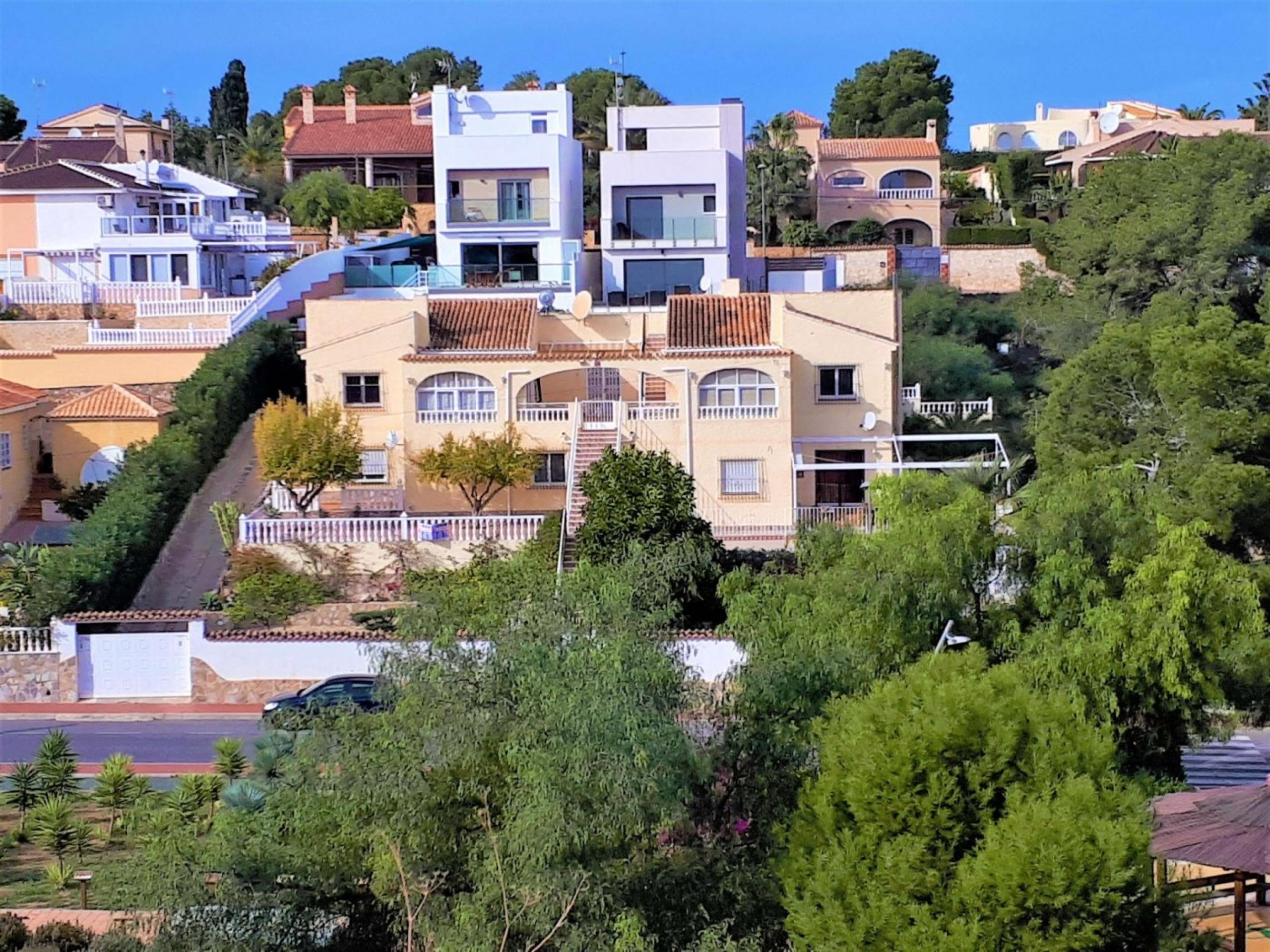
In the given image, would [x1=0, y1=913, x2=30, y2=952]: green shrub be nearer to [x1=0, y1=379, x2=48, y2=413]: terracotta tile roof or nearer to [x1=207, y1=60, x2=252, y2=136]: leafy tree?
[x1=0, y1=379, x2=48, y2=413]: terracotta tile roof

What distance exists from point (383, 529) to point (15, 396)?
32.6ft

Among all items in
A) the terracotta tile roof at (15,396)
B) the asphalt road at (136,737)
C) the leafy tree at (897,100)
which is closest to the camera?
the asphalt road at (136,737)

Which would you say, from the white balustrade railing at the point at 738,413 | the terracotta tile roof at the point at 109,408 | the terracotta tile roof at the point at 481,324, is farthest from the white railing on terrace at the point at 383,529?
the terracotta tile roof at the point at 109,408

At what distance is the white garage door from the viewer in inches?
1234

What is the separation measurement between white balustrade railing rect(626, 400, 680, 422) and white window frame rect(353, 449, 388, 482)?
217 inches

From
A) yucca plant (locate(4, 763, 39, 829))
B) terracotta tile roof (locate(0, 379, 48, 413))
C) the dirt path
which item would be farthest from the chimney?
yucca plant (locate(4, 763, 39, 829))

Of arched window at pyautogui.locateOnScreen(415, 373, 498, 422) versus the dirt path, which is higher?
arched window at pyautogui.locateOnScreen(415, 373, 498, 422)

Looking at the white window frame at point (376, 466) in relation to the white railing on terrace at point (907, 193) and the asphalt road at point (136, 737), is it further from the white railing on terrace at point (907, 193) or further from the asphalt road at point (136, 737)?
the white railing on terrace at point (907, 193)

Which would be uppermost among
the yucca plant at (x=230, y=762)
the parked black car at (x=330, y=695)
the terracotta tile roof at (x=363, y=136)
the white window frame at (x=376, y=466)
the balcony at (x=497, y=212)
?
the terracotta tile roof at (x=363, y=136)

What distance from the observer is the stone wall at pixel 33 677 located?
31.2 metres

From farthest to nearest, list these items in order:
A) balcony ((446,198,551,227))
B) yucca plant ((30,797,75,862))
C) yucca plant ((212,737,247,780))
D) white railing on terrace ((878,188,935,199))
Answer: white railing on terrace ((878,188,935,199)) → balcony ((446,198,551,227)) → yucca plant ((212,737,247,780)) → yucca plant ((30,797,75,862))

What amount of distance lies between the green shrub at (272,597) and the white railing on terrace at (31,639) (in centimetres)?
315

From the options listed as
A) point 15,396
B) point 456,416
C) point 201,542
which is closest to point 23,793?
point 201,542

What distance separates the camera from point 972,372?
52.3 metres
